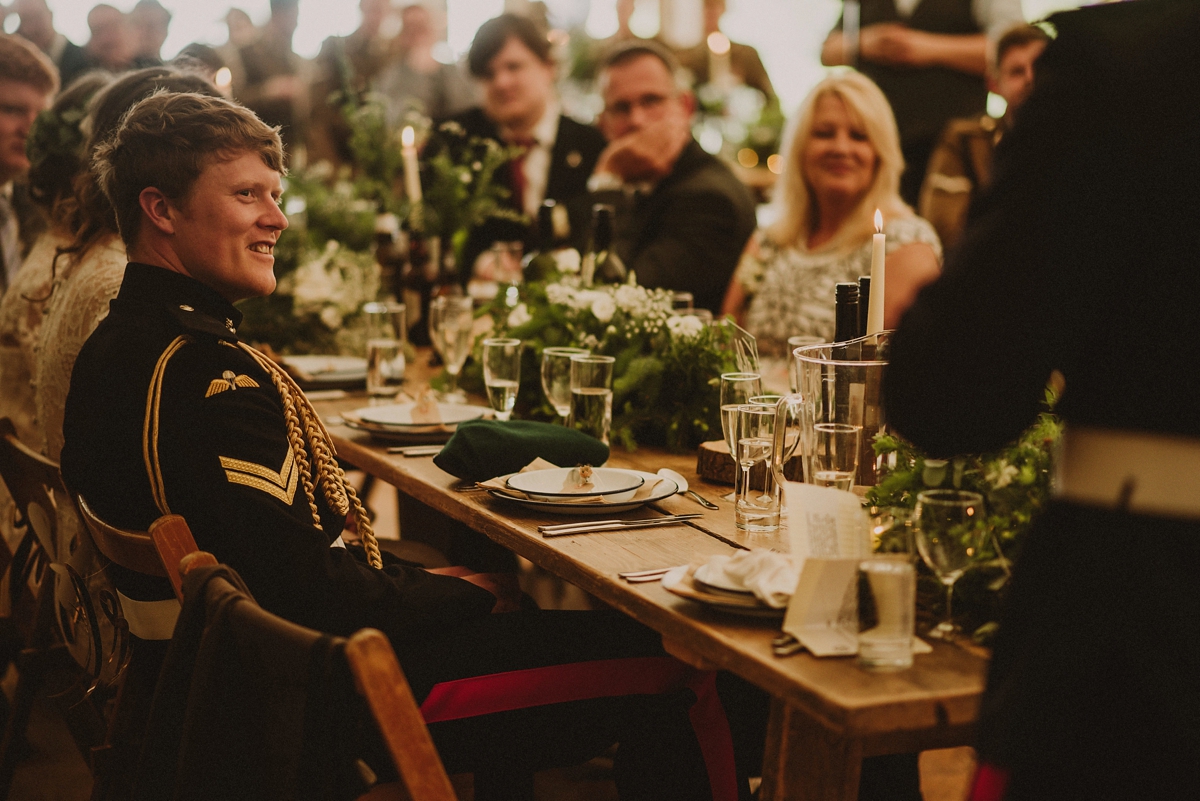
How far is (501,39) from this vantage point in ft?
14.1

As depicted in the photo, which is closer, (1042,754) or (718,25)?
(1042,754)

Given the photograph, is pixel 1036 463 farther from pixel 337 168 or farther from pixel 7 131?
pixel 337 168

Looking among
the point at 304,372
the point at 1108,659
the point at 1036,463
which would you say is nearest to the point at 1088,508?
the point at 1108,659

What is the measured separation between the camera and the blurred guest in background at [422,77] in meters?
6.49

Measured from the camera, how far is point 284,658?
3.40 feet

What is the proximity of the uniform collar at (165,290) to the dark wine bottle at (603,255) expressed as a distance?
1184 mm

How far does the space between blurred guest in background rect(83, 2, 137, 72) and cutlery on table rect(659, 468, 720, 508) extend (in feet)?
15.4

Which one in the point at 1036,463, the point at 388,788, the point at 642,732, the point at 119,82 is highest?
the point at 119,82

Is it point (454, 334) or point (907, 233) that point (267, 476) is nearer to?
point (454, 334)

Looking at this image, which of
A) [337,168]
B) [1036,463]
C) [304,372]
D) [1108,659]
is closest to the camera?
[1108,659]

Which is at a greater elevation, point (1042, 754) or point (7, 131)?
point (7, 131)

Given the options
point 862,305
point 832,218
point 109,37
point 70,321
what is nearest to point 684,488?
point 862,305

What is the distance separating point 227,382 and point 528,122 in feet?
10.2

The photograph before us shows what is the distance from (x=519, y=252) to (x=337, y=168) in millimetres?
3465
